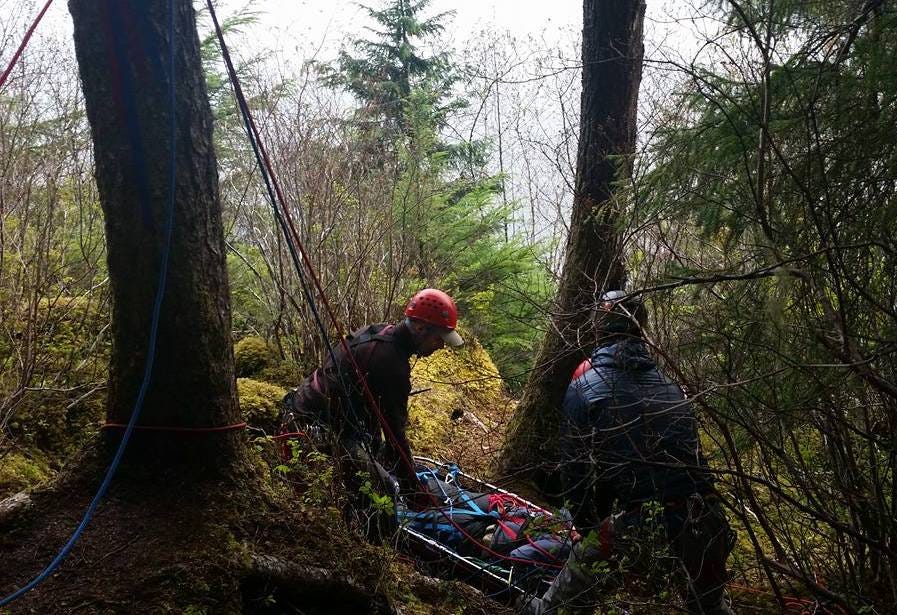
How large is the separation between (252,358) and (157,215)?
14.5 ft

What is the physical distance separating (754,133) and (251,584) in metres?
2.63

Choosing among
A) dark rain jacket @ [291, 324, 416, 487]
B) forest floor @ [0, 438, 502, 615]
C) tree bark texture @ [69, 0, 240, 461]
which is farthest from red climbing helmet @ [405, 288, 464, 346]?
tree bark texture @ [69, 0, 240, 461]

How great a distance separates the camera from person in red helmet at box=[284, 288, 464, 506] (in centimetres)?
425

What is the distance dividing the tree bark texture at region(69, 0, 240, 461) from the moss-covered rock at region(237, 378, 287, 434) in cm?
235

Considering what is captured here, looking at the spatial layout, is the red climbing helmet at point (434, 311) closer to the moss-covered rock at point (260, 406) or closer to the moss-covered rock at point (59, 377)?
the moss-covered rock at point (260, 406)

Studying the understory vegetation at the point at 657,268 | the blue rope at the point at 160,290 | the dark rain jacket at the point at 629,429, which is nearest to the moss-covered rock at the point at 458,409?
the understory vegetation at the point at 657,268

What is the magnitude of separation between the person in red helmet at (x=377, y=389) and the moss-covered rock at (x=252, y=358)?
227cm

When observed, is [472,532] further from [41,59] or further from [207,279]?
[41,59]

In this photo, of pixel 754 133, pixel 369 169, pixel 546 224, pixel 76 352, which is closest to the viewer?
pixel 754 133

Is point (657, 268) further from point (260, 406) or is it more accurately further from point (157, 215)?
point (157, 215)

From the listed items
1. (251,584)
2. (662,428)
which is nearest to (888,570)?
(662,428)

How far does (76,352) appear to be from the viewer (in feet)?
16.2

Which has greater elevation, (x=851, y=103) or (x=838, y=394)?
(x=851, y=103)

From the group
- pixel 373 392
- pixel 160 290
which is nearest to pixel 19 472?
pixel 373 392
